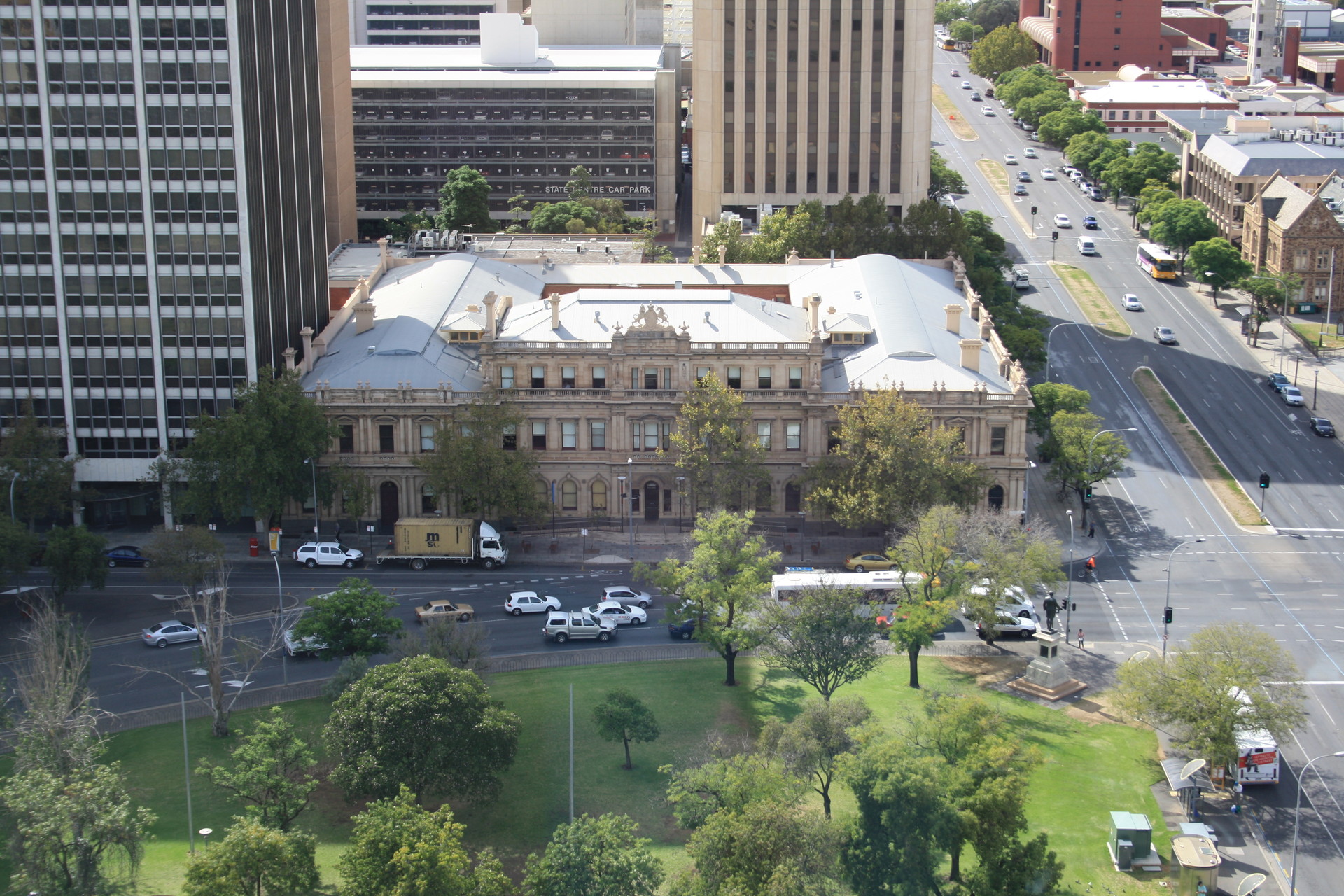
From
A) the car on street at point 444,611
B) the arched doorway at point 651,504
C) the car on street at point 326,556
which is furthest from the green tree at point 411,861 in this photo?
the arched doorway at point 651,504

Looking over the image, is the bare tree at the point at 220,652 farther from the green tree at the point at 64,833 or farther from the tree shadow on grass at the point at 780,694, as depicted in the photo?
the tree shadow on grass at the point at 780,694

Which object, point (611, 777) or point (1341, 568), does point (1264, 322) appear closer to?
point (1341, 568)


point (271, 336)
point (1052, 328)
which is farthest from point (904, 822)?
point (1052, 328)

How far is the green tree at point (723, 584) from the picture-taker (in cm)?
10788

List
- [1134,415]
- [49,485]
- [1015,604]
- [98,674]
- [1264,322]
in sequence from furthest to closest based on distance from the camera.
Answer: [1264,322] → [1134,415] → [49,485] → [1015,604] → [98,674]

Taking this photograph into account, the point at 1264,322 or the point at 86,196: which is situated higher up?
the point at 86,196

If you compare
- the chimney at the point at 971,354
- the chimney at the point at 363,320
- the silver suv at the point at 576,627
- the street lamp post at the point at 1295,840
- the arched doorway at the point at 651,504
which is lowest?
the street lamp post at the point at 1295,840

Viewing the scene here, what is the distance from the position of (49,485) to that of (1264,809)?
9008cm

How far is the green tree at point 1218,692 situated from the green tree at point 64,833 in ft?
187

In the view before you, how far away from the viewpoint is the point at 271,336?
13912cm

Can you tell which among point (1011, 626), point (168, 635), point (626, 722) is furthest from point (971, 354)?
point (168, 635)

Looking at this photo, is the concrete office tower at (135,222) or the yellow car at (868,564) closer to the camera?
the yellow car at (868,564)

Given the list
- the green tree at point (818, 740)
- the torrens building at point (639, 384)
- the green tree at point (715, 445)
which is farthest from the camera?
the torrens building at point (639, 384)

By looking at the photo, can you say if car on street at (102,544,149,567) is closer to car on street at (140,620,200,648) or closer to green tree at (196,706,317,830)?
car on street at (140,620,200,648)
